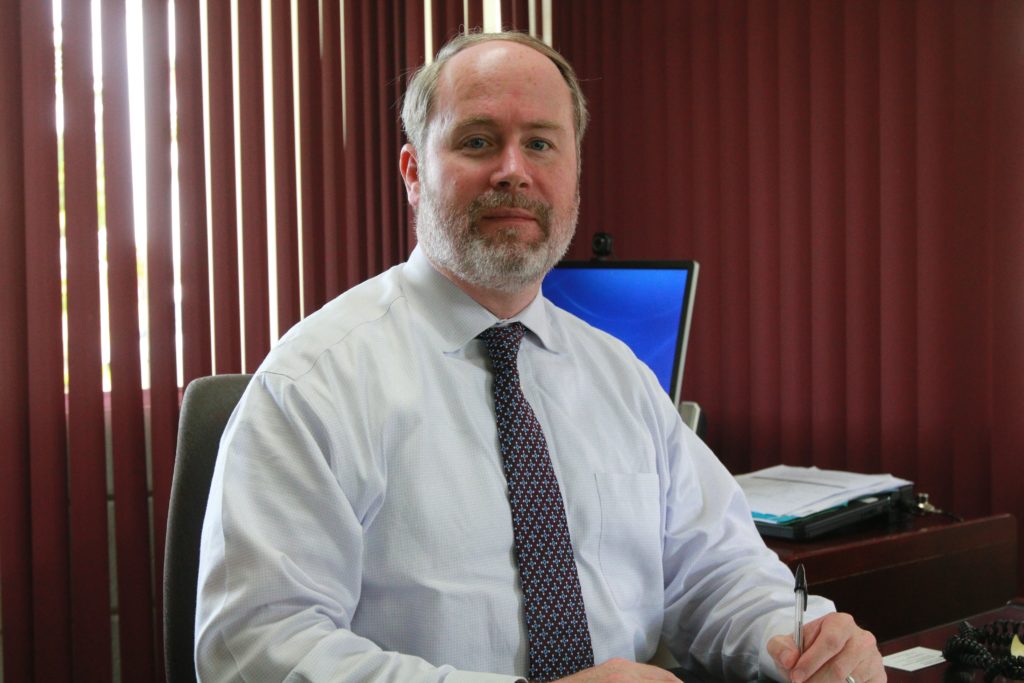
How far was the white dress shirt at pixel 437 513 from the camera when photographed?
1.09m

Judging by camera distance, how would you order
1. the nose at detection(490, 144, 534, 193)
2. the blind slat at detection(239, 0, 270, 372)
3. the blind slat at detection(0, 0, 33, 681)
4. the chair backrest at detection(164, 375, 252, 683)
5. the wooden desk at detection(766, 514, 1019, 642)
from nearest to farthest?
the chair backrest at detection(164, 375, 252, 683), the nose at detection(490, 144, 534, 193), the wooden desk at detection(766, 514, 1019, 642), the blind slat at detection(0, 0, 33, 681), the blind slat at detection(239, 0, 270, 372)

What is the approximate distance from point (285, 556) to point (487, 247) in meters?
0.57

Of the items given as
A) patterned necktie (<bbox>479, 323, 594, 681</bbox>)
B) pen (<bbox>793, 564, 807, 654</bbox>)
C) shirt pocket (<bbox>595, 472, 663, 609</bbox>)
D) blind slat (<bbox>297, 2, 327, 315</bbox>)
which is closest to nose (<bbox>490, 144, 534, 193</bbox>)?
patterned necktie (<bbox>479, 323, 594, 681</bbox>)

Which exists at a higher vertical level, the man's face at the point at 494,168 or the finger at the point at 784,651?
the man's face at the point at 494,168

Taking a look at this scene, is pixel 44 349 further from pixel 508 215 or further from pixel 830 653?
pixel 830 653

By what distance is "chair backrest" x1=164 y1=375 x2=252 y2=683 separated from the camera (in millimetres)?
1305

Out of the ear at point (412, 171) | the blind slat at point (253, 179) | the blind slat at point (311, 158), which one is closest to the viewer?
the ear at point (412, 171)

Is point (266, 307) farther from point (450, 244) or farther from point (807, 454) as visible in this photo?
point (807, 454)

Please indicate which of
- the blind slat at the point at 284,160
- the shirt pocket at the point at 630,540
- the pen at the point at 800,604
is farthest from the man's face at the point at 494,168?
the blind slat at the point at 284,160

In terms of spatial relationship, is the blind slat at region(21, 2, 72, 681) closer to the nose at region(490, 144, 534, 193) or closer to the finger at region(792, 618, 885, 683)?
the nose at region(490, 144, 534, 193)

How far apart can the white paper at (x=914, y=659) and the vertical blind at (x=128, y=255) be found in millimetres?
1674

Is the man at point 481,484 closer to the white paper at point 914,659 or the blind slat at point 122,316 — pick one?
the white paper at point 914,659

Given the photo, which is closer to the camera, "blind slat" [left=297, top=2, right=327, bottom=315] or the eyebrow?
the eyebrow

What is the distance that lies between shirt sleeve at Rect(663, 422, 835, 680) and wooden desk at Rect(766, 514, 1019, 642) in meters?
0.24
